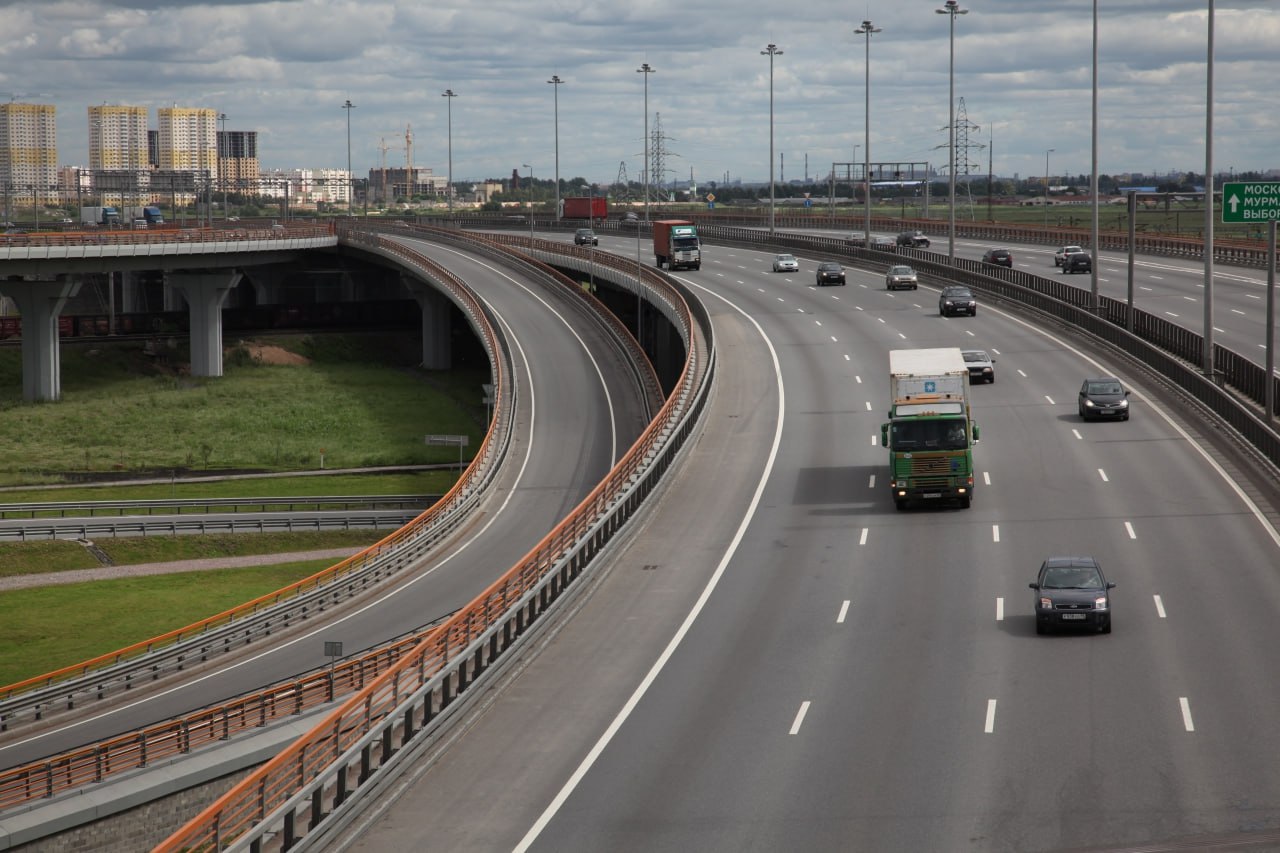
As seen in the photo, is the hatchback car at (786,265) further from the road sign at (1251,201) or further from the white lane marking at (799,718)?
the white lane marking at (799,718)

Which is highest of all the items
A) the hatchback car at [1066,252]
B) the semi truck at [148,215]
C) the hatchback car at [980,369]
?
the semi truck at [148,215]

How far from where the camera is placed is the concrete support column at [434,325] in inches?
4454

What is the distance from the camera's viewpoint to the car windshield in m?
30.5

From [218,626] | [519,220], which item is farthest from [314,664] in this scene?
[519,220]

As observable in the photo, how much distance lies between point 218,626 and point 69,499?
2642 cm

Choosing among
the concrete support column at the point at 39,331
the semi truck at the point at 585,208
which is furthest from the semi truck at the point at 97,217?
the concrete support column at the point at 39,331

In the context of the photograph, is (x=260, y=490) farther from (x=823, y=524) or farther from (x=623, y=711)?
(x=623, y=711)

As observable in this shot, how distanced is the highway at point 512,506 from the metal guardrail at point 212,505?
261 inches

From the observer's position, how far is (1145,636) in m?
29.8

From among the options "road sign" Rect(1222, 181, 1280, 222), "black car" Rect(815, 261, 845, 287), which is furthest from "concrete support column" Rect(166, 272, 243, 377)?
"road sign" Rect(1222, 181, 1280, 222)

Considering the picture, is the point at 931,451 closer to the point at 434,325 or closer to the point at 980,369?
the point at 980,369

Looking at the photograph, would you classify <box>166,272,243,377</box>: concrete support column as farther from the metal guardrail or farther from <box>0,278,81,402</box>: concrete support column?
the metal guardrail

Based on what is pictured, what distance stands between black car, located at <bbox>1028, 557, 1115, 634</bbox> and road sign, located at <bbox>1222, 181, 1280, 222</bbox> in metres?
22.2

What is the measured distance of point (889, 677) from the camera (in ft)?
89.2
